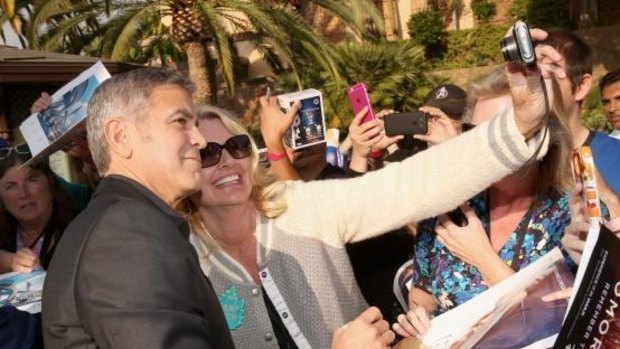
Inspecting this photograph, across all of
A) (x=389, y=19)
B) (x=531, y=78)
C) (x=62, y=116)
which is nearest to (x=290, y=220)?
(x=531, y=78)

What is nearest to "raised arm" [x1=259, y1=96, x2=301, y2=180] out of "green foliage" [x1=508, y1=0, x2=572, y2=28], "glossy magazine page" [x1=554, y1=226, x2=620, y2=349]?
"glossy magazine page" [x1=554, y1=226, x2=620, y2=349]

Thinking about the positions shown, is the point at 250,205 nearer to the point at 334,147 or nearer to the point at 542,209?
the point at 542,209

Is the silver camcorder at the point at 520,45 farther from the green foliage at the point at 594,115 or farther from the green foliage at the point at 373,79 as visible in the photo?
the green foliage at the point at 373,79

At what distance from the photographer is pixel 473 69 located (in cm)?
2375

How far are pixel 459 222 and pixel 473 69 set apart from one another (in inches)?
872

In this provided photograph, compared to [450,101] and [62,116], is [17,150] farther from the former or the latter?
[450,101]

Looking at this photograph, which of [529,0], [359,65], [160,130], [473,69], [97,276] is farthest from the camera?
[529,0]

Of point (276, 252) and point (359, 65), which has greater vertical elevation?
point (276, 252)

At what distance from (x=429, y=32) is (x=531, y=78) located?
24649 mm

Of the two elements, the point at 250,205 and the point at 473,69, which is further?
the point at 473,69

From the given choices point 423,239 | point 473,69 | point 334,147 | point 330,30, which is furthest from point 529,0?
point 423,239

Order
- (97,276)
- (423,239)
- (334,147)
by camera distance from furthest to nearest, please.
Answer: (334,147) → (423,239) → (97,276)

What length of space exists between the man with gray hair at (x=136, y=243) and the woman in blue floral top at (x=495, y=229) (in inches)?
35.2

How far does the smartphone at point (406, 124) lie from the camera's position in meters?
2.74
